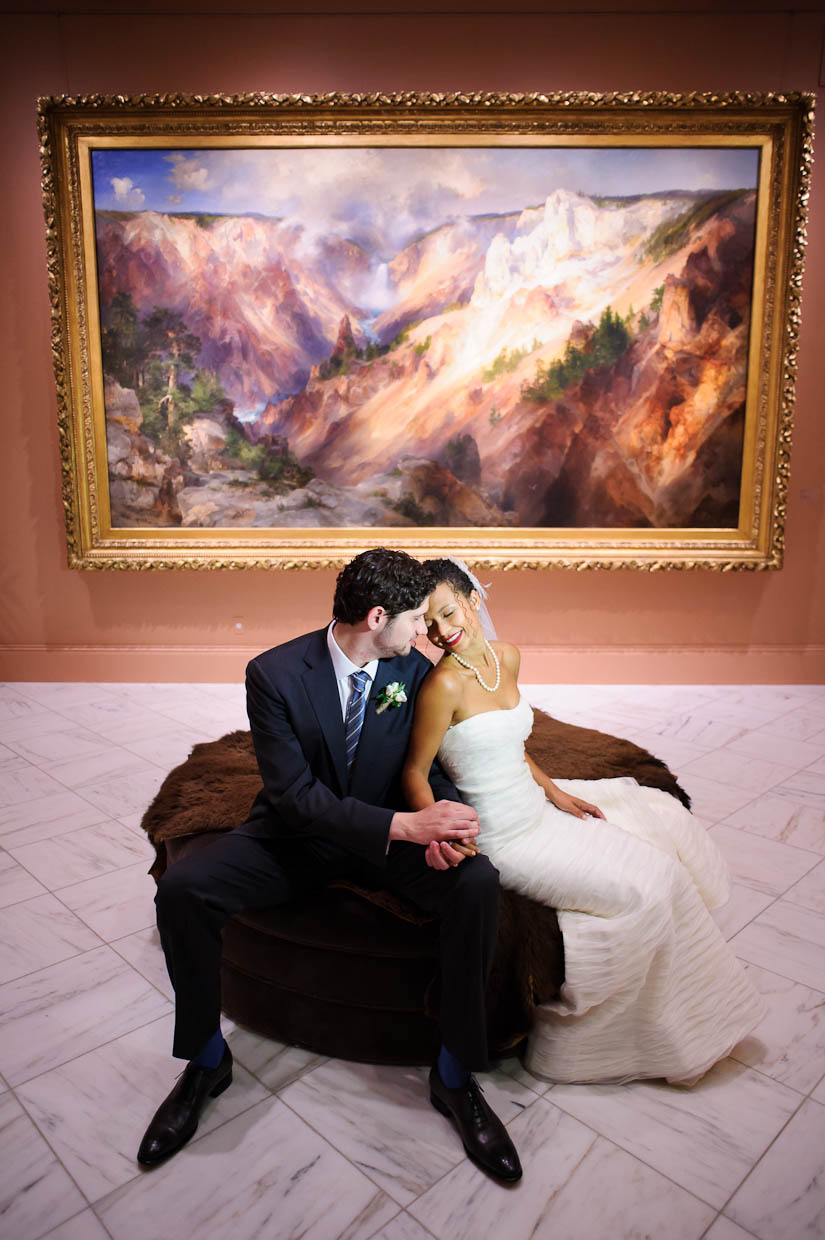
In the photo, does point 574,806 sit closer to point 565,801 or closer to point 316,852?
point 565,801

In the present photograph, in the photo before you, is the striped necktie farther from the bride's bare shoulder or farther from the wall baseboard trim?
the wall baseboard trim

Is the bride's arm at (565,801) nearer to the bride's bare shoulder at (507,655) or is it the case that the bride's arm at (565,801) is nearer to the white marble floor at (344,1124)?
the bride's bare shoulder at (507,655)

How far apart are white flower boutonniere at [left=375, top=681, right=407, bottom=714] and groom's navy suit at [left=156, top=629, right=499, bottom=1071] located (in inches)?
1.0

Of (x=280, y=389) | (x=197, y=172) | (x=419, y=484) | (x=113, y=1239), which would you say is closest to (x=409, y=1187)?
(x=113, y=1239)

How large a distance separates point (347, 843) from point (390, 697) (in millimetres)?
470

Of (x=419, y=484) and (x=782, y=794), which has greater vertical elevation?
(x=419, y=484)

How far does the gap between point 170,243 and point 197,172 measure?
1.85ft

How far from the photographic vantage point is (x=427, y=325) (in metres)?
6.46

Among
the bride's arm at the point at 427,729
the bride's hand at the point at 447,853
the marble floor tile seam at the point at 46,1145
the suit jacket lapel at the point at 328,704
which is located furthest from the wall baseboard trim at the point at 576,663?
the bride's hand at the point at 447,853

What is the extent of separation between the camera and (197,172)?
6270 mm

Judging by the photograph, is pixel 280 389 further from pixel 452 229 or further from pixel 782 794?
pixel 782 794

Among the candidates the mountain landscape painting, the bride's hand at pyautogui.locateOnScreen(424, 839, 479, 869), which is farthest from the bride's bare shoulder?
the mountain landscape painting

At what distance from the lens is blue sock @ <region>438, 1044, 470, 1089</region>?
231cm

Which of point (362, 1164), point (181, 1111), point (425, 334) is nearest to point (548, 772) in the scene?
point (362, 1164)
